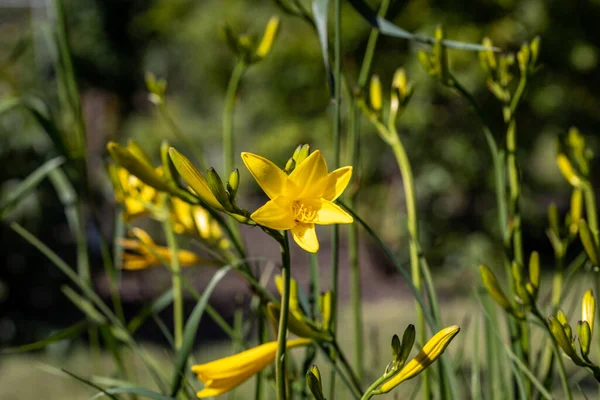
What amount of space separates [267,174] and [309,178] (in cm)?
3

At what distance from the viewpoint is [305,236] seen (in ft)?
Answer: 1.52

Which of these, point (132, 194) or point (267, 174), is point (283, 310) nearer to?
point (267, 174)

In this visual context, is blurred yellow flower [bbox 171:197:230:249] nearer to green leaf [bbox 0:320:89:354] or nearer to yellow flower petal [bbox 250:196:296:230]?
green leaf [bbox 0:320:89:354]

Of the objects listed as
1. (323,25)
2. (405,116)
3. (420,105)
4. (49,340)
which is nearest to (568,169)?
(323,25)

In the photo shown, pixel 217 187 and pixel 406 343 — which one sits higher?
pixel 217 187

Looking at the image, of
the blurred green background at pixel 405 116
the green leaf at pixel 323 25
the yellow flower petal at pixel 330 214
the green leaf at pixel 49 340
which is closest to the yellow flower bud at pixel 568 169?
the green leaf at pixel 323 25

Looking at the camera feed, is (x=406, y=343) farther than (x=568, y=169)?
No

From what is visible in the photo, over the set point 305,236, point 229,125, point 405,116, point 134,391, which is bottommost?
point 134,391

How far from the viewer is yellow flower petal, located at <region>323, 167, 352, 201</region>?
47cm

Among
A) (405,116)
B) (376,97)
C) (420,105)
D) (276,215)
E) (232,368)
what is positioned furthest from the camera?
(420,105)

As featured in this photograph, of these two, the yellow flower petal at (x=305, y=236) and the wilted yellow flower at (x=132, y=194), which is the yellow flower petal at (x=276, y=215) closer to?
the yellow flower petal at (x=305, y=236)

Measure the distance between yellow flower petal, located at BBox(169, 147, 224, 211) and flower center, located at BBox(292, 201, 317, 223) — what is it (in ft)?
0.17

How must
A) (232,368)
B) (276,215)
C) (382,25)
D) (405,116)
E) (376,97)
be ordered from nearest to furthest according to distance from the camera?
(276,215)
(232,368)
(382,25)
(376,97)
(405,116)

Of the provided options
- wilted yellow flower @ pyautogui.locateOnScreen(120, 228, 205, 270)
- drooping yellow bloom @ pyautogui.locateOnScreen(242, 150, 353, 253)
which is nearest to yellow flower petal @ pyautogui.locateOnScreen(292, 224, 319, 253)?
drooping yellow bloom @ pyautogui.locateOnScreen(242, 150, 353, 253)
